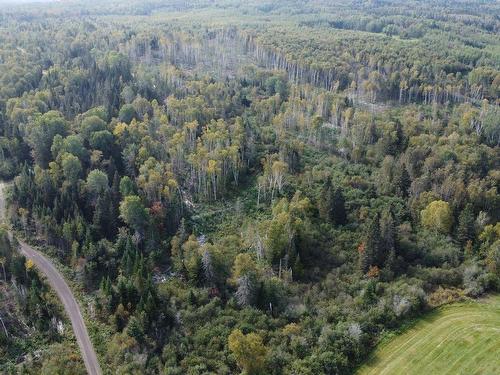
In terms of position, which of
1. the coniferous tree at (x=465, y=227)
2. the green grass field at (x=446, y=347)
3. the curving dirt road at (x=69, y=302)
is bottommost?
the curving dirt road at (x=69, y=302)

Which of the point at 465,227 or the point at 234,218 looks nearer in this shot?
the point at 465,227

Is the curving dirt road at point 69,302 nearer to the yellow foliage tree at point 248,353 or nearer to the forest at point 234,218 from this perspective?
the forest at point 234,218

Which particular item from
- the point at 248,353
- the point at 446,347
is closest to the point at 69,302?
the point at 248,353

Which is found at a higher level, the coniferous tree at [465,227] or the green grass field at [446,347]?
the coniferous tree at [465,227]

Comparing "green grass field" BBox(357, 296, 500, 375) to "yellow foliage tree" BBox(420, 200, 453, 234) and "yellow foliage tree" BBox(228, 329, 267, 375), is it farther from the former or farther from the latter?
"yellow foliage tree" BBox(420, 200, 453, 234)

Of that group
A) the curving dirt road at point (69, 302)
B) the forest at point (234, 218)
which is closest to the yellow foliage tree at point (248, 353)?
the forest at point (234, 218)

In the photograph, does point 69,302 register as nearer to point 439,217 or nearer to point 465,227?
point 439,217

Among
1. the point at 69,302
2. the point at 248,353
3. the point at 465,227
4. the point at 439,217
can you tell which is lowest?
the point at 69,302
